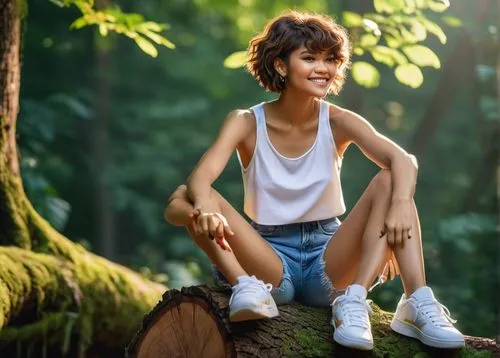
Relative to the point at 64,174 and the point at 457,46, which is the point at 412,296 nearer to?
the point at 457,46

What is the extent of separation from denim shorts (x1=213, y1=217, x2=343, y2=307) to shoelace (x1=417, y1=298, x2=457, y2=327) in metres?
0.40

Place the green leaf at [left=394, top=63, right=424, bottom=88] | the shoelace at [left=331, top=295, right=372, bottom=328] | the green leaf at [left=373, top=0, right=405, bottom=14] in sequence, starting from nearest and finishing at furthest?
1. the shoelace at [left=331, top=295, right=372, bottom=328]
2. the green leaf at [left=394, top=63, right=424, bottom=88]
3. the green leaf at [left=373, top=0, right=405, bottom=14]

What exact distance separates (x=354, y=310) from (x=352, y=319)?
0.04 metres

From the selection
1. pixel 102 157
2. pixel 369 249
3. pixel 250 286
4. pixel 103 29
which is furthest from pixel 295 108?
pixel 102 157

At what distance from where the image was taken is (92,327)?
16.2ft

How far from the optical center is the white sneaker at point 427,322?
336 cm

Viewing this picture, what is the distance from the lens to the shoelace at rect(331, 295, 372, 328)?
332 centimetres

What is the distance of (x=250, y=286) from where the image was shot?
10.8 ft

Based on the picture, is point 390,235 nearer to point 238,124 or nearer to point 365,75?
point 238,124

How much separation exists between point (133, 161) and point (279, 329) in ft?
36.0

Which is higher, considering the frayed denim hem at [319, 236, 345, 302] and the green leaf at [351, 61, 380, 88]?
the green leaf at [351, 61, 380, 88]

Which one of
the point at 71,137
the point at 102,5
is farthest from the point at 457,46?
the point at 71,137

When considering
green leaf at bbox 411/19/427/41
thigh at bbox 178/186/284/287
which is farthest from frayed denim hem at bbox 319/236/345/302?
green leaf at bbox 411/19/427/41

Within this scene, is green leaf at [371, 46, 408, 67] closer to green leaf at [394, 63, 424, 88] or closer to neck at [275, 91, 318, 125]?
green leaf at [394, 63, 424, 88]
